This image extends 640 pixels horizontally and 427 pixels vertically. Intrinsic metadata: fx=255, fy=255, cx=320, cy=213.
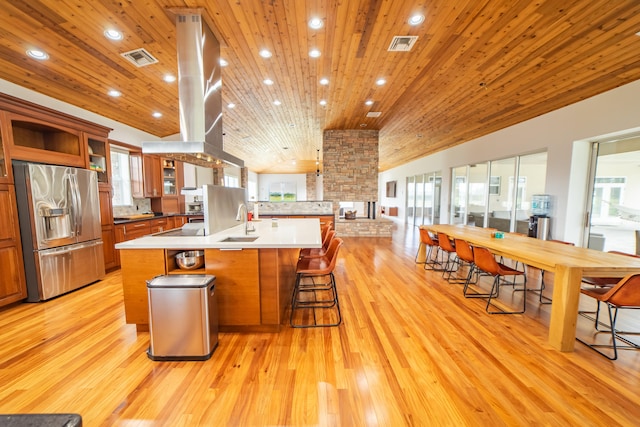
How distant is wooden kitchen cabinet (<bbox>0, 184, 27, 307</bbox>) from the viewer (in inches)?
112

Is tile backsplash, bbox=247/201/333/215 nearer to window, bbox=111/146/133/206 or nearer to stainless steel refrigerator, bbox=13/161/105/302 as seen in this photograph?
window, bbox=111/146/133/206

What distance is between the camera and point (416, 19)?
255cm

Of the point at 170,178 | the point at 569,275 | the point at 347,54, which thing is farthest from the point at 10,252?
the point at 569,275

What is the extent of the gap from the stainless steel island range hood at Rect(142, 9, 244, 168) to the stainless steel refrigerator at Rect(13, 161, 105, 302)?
193 cm

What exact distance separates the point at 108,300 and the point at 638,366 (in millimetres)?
5232

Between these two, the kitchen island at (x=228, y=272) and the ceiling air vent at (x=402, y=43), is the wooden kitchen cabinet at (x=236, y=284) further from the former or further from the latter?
the ceiling air vent at (x=402, y=43)

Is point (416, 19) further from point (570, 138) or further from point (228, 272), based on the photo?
point (570, 138)

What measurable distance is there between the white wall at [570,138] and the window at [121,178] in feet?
26.2

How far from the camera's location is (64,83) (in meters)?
3.38

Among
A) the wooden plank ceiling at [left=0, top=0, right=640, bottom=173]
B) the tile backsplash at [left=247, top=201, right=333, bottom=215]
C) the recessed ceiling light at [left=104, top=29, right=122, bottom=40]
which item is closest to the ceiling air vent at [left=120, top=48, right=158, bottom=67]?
the wooden plank ceiling at [left=0, top=0, right=640, bottom=173]

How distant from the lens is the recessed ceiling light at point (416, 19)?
250 cm

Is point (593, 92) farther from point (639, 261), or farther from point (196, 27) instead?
point (196, 27)

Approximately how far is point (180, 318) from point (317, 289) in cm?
172

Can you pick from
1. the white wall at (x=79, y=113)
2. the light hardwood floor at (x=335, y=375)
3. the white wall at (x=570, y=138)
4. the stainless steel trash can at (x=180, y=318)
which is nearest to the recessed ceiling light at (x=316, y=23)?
the stainless steel trash can at (x=180, y=318)
